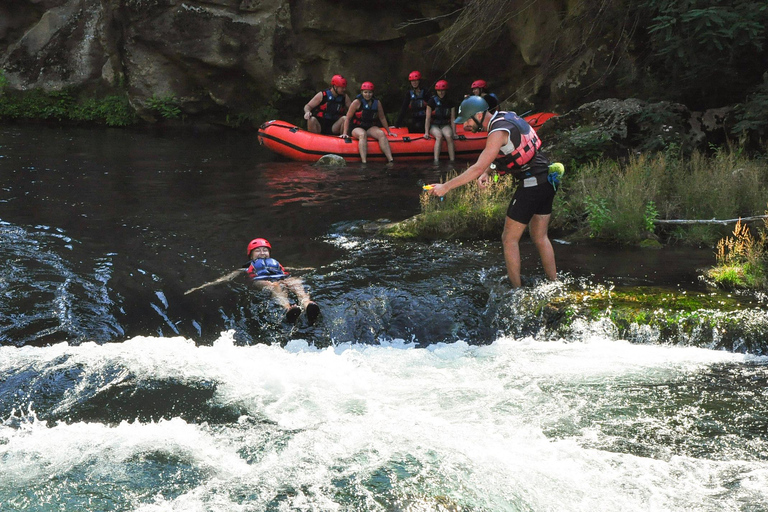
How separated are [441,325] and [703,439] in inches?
109

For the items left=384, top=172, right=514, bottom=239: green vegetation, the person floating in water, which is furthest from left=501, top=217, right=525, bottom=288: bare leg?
left=384, top=172, right=514, bottom=239: green vegetation

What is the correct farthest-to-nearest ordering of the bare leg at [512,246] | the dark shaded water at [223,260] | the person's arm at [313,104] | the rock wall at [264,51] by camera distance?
the rock wall at [264,51]
the person's arm at [313,104]
the dark shaded water at [223,260]
the bare leg at [512,246]

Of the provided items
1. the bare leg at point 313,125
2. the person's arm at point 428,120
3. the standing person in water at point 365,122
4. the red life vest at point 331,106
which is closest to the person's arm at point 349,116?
the standing person in water at point 365,122

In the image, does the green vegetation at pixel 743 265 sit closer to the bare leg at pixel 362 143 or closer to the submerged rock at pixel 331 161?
the submerged rock at pixel 331 161

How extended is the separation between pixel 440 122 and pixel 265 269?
8.89 meters

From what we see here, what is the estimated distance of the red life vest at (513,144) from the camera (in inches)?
254

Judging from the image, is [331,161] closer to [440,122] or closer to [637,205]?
[440,122]

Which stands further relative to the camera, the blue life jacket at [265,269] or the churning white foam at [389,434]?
the blue life jacket at [265,269]

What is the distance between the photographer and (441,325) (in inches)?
277

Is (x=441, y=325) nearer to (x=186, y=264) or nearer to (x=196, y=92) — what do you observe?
(x=186, y=264)

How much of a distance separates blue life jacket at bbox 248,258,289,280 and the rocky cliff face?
9544 mm

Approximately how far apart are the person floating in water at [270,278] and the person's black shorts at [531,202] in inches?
81.6

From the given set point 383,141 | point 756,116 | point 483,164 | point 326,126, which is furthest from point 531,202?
point 326,126

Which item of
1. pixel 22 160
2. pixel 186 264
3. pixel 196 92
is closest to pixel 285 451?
pixel 186 264
